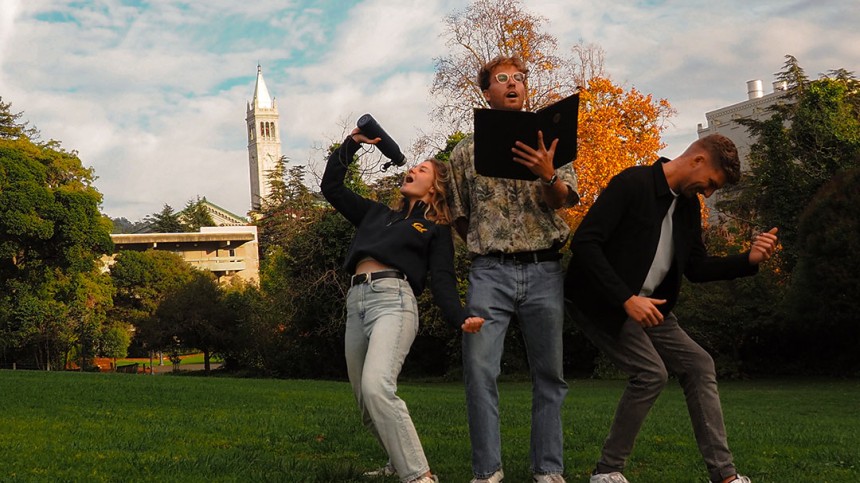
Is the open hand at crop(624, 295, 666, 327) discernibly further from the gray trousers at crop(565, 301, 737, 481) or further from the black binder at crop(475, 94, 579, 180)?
the black binder at crop(475, 94, 579, 180)

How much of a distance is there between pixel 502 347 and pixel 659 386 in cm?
91

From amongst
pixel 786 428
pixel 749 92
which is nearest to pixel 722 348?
pixel 786 428

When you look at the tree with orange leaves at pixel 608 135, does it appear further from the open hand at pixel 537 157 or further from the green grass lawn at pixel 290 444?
the open hand at pixel 537 157

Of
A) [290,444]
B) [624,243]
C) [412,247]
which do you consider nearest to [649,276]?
[624,243]

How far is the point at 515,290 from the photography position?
510 cm

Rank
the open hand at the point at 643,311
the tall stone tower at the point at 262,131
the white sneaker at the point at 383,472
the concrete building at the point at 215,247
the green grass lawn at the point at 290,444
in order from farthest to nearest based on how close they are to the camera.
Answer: the tall stone tower at the point at 262,131
the concrete building at the point at 215,247
the green grass lawn at the point at 290,444
the white sneaker at the point at 383,472
the open hand at the point at 643,311

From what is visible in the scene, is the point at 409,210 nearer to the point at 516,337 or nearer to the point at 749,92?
the point at 516,337

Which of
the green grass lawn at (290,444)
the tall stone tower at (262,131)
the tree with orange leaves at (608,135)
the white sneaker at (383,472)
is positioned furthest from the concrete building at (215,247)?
the tall stone tower at (262,131)

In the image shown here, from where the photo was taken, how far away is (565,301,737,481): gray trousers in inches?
195

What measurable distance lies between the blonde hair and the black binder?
1.69 feet

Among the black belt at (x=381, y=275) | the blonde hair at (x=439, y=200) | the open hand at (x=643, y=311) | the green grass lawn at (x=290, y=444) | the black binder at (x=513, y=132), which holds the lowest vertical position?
the green grass lawn at (x=290, y=444)

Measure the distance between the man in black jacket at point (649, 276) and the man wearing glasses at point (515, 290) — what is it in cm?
23

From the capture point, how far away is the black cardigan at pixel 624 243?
4.85 m

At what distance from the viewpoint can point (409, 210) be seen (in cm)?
541
